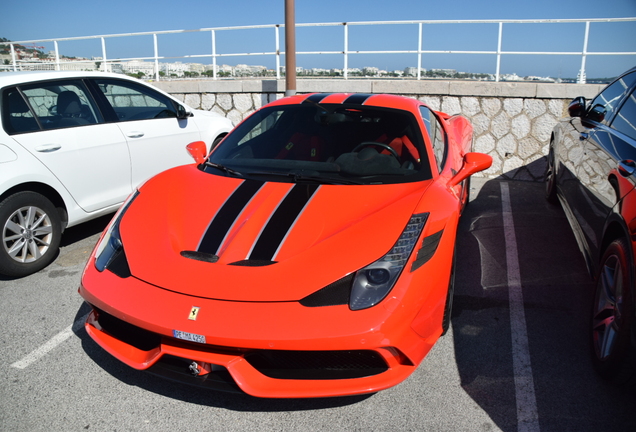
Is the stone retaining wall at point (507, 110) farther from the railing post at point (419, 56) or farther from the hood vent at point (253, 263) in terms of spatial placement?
the hood vent at point (253, 263)

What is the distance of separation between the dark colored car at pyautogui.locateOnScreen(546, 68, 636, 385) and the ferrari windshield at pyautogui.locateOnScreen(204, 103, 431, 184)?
1.04m

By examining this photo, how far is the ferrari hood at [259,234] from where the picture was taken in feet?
7.36

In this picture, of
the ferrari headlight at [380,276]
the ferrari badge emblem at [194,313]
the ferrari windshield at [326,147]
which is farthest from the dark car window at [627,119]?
the ferrari badge emblem at [194,313]

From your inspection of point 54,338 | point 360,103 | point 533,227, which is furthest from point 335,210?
point 533,227

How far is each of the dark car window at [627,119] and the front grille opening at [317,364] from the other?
85.8 inches

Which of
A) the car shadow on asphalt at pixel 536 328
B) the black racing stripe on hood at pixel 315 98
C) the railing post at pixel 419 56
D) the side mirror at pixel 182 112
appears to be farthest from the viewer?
the railing post at pixel 419 56

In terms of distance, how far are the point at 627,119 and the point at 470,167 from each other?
43.8 inches

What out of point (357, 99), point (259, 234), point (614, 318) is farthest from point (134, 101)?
point (614, 318)

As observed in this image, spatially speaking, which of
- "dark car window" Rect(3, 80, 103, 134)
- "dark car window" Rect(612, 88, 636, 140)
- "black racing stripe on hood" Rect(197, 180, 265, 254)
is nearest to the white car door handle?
Result: "dark car window" Rect(3, 80, 103, 134)

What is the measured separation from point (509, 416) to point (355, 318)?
923mm

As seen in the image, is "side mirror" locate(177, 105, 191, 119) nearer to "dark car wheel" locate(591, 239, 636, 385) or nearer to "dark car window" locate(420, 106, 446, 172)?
"dark car window" locate(420, 106, 446, 172)

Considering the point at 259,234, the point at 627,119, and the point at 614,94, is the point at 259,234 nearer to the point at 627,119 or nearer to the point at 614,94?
the point at 627,119

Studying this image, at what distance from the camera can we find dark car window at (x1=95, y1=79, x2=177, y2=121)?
4723mm

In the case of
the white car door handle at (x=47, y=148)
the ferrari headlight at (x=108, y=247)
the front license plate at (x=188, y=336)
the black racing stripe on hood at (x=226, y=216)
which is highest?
the white car door handle at (x=47, y=148)
